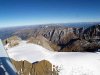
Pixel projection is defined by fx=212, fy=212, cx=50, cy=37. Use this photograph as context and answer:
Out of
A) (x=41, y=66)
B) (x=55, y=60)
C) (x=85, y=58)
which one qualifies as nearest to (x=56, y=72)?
(x=41, y=66)

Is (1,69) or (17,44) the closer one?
(1,69)

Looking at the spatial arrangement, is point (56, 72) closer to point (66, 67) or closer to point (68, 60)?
point (66, 67)

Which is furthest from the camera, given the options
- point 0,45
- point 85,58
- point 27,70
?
point 85,58

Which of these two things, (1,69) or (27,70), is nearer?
(1,69)

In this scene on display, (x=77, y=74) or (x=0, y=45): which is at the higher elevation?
(x=0, y=45)

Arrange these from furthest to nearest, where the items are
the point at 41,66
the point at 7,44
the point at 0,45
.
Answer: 1. the point at 7,44
2. the point at 41,66
3. the point at 0,45

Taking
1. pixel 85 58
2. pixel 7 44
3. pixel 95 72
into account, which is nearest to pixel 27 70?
pixel 95 72

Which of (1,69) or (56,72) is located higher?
(1,69)

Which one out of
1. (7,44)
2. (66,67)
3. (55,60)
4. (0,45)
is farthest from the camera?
(7,44)

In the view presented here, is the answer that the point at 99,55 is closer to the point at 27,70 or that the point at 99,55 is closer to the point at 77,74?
the point at 77,74
